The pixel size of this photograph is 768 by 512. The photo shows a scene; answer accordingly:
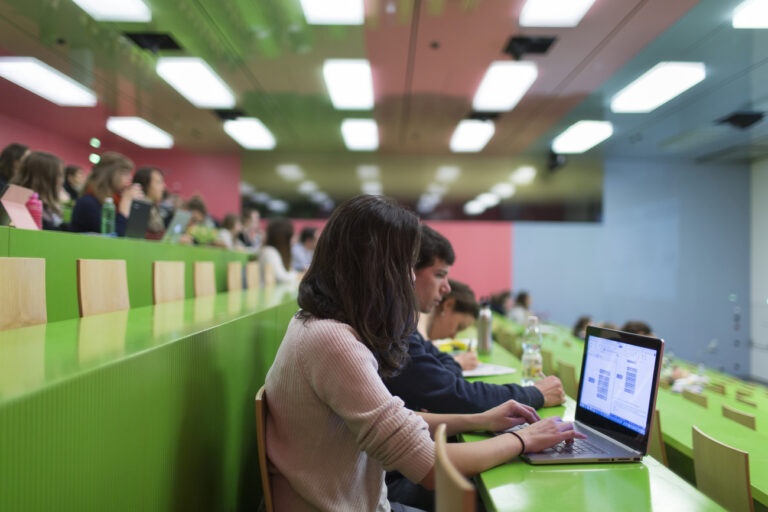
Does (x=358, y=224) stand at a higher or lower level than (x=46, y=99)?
A: lower

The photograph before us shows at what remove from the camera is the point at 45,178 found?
3.31m

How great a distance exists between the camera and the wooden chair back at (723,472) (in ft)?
4.91

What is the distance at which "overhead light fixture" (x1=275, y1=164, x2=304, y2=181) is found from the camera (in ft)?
29.9

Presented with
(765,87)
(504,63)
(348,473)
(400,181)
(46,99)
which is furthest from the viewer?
(400,181)

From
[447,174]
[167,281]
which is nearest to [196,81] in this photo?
[167,281]

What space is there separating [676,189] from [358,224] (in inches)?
377

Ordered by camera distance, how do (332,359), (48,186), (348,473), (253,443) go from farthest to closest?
(48,186) < (253,443) < (348,473) < (332,359)

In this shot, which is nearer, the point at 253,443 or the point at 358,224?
the point at 358,224

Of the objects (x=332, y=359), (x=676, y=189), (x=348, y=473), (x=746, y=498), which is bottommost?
(x=746, y=498)

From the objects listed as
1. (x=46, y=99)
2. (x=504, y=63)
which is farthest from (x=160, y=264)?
(x=46, y=99)

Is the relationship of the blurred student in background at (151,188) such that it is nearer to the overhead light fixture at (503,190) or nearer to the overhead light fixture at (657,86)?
the overhead light fixture at (657,86)

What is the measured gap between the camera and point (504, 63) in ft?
17.1

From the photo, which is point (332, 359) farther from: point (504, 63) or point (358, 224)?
point (504, 63)

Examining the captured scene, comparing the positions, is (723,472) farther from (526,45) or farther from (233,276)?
(526,45)
